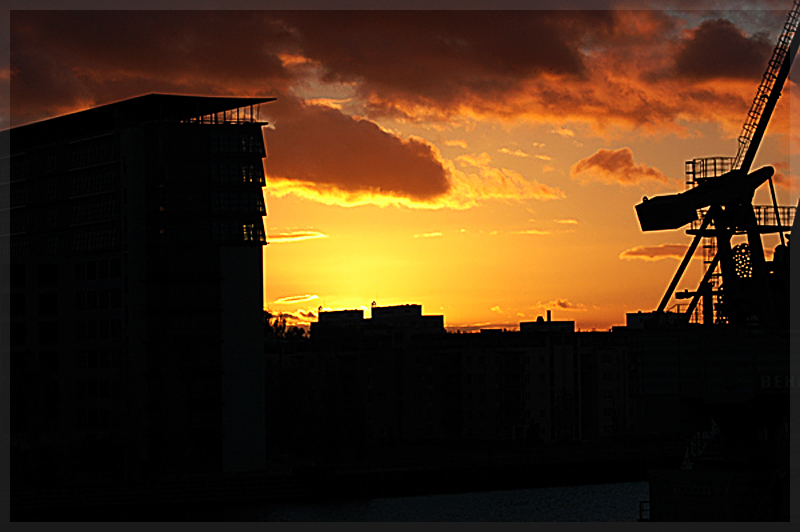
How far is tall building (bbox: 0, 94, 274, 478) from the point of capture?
305ft

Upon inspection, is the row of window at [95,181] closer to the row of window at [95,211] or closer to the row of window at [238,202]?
the row of window at [95,211]

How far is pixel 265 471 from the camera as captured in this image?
9500cm

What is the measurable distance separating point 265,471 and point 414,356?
3764 cm

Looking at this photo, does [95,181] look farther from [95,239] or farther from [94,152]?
[95,239]

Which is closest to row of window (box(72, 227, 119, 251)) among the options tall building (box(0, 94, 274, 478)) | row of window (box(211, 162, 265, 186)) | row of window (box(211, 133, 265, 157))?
tall building (box(0, 94, 274, 478))

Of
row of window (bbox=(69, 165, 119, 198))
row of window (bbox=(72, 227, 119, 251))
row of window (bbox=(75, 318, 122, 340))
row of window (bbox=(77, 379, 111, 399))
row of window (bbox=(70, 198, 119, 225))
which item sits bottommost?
row of window (bbox=(77, 379, 111, 399))

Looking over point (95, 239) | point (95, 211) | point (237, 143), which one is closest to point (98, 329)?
point (95, 239)

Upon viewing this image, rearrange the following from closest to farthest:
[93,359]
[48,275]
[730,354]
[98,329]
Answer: [730,354] < [98,329] < [93,359] < [48,275]

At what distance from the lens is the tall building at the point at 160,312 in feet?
305

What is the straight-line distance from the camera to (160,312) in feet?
308

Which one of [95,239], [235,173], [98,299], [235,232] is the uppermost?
[235,173]

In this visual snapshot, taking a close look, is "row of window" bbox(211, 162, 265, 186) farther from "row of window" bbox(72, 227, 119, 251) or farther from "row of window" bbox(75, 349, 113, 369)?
"row of window" bbox(75, 349, 113, 369)

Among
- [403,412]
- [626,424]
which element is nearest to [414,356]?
[403,412]

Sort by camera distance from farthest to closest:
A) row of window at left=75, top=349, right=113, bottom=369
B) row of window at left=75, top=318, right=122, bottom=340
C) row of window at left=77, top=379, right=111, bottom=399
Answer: row of window at left=75, top=349, right=113, bottom=369 → row of window at left=77, top=379, right=111, bottom=399 → row of window at left=75, top=318, right=122, bottom=340
